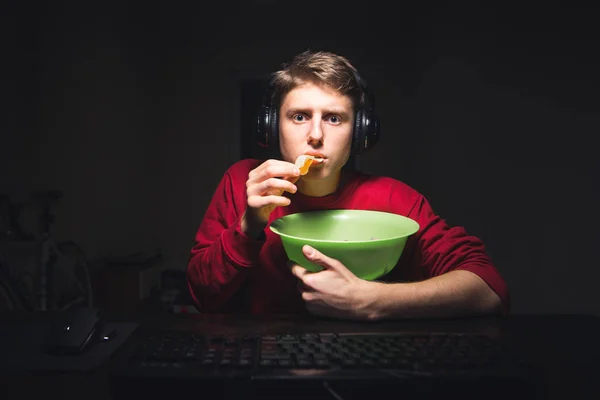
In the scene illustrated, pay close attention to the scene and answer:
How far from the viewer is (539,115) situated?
187 centimetres

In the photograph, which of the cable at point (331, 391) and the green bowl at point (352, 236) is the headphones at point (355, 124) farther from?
the cable at point (331, 391)

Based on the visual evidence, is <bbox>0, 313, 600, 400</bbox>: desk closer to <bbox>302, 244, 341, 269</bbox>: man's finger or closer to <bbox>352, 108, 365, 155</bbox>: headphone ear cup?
<bbox>302, 244, 341, 269</bbox>: man's finger

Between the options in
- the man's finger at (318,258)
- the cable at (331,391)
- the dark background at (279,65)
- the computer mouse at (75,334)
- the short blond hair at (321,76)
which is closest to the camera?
the cable at (331,391)

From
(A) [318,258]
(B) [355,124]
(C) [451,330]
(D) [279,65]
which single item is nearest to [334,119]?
(B) [355,124]

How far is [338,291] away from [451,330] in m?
0.22

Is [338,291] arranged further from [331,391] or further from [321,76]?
[321,76]

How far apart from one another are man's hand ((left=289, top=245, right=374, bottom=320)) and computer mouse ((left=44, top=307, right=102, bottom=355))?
380mm

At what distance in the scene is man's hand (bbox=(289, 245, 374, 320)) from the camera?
34.9 inches

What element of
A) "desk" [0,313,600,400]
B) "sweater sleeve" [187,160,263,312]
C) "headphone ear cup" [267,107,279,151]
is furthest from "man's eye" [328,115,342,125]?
"desk" [0,313,600,400]

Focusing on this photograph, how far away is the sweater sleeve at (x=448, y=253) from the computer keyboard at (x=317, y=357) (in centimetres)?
29

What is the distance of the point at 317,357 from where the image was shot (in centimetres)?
66

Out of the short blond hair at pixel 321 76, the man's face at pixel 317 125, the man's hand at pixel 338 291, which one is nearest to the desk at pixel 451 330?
the man's hand at pixel 338 291

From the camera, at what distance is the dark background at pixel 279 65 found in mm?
1796

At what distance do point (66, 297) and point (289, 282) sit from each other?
2.09 meters
